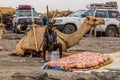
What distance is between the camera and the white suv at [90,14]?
28953 mm

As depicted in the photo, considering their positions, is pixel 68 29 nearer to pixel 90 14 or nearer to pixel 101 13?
pixel 90 14

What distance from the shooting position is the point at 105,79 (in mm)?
10023

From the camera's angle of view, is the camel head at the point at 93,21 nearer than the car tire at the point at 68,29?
Yes

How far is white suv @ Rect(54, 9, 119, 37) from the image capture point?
28953mm

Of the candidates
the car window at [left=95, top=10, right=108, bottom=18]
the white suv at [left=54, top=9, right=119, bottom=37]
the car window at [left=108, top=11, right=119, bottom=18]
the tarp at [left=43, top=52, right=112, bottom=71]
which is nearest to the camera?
the tarp at [left=43, top=52, right=112, bottom=71]

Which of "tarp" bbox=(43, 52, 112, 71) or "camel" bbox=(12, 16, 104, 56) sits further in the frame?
"camel" bbox=(12, 16, 104, 56)

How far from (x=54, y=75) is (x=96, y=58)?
3.09 m

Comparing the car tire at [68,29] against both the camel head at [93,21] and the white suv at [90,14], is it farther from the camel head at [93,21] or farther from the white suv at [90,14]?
the camel head at [93,21]

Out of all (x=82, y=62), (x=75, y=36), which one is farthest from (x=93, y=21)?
(x=82, y=62)

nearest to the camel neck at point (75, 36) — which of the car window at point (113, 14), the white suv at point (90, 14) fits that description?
the white suv at point (90, 14)

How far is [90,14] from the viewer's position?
29.2 metres

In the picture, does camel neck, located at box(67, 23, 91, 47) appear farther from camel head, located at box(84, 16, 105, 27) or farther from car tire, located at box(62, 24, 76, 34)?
car tire, located at box(62, 24, 76, 34)

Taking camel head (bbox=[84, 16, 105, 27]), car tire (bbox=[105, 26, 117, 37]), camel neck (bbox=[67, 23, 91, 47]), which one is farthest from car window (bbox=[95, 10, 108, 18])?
camel neck (bbox=[67, 23, 91, 47])

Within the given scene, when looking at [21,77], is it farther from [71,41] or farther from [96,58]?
[71,41]
